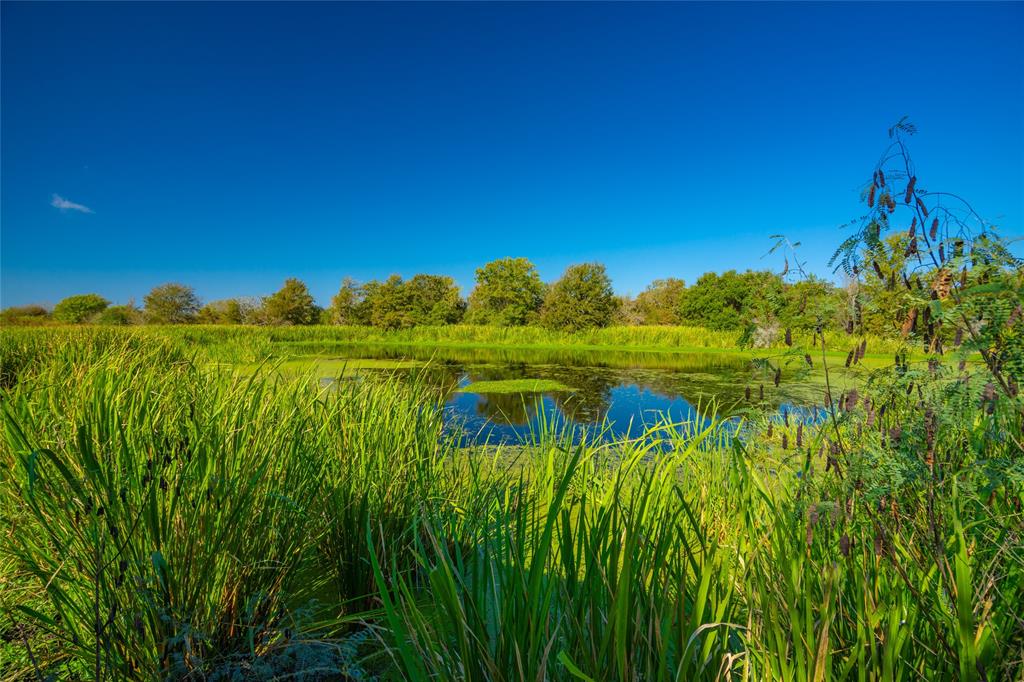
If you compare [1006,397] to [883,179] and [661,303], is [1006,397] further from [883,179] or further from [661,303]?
[661,303]

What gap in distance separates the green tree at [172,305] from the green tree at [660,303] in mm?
45017

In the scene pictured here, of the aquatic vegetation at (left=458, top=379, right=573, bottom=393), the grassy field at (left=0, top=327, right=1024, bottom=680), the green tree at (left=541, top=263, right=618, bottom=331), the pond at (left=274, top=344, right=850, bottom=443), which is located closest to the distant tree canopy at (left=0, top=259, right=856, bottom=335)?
the green tree at (left=541, top=263, right=618, bottom=331)

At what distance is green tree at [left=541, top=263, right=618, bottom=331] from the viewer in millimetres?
27328

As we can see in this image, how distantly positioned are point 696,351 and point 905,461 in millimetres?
20352

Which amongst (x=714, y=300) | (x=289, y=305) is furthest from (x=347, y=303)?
(x=714, y=300)

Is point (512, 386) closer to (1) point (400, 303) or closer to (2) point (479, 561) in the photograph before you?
(2) point (479, 561)

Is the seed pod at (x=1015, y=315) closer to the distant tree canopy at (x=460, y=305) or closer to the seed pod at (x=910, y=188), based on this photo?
the seed pod at (x=910, y=188)

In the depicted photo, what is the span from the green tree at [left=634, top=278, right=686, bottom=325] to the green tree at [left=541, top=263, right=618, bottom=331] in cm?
1540

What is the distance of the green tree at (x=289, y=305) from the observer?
4000cm

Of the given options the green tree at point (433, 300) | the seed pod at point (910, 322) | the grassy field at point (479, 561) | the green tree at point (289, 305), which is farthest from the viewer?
the green tree at point (289, 305)

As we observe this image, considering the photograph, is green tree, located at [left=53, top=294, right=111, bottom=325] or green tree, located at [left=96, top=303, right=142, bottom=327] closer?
green tree, located at [left=96, top=303, right=142, bottom=327]

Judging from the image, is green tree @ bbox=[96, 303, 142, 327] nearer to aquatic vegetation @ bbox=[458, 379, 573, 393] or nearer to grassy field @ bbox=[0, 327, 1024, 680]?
aquatic vegetation @ bbox=[458, 379, 573, 393]

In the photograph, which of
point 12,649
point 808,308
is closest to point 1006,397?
point 808,308

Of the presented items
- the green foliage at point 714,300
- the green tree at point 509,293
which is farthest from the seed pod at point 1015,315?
the green tree at point 509,293
